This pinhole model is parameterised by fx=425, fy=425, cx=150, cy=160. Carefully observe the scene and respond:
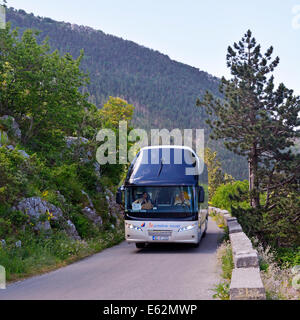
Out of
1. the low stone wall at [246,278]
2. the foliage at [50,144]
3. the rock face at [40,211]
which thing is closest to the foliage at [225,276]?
the low stone wall at [246,278]

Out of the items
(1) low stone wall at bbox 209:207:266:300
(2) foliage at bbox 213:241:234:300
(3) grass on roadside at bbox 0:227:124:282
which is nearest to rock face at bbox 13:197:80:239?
(3) grass on roadside at bbox 0:227:124:282

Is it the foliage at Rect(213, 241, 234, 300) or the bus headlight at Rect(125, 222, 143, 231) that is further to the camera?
the bus headlight at Rect(125, 222, 143, 231)

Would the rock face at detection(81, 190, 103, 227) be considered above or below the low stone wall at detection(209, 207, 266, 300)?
below

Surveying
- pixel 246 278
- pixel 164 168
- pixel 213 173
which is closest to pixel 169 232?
pixel 164 168

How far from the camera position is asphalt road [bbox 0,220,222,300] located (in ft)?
27.5

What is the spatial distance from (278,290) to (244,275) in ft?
2.20

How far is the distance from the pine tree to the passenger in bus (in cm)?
1606

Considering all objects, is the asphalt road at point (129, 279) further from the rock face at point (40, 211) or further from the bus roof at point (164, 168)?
the bus roof at point (164, 168)

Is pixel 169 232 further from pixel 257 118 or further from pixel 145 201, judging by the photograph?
pixel 257 118

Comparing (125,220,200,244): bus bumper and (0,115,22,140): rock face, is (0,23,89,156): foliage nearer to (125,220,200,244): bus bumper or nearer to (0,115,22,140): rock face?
(0,115,22,140): rock face

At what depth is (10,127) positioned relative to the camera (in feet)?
65.2

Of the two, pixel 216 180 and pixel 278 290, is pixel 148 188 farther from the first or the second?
pixel 216 180

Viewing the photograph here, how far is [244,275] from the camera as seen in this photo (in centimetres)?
777

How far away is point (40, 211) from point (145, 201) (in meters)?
3.79
